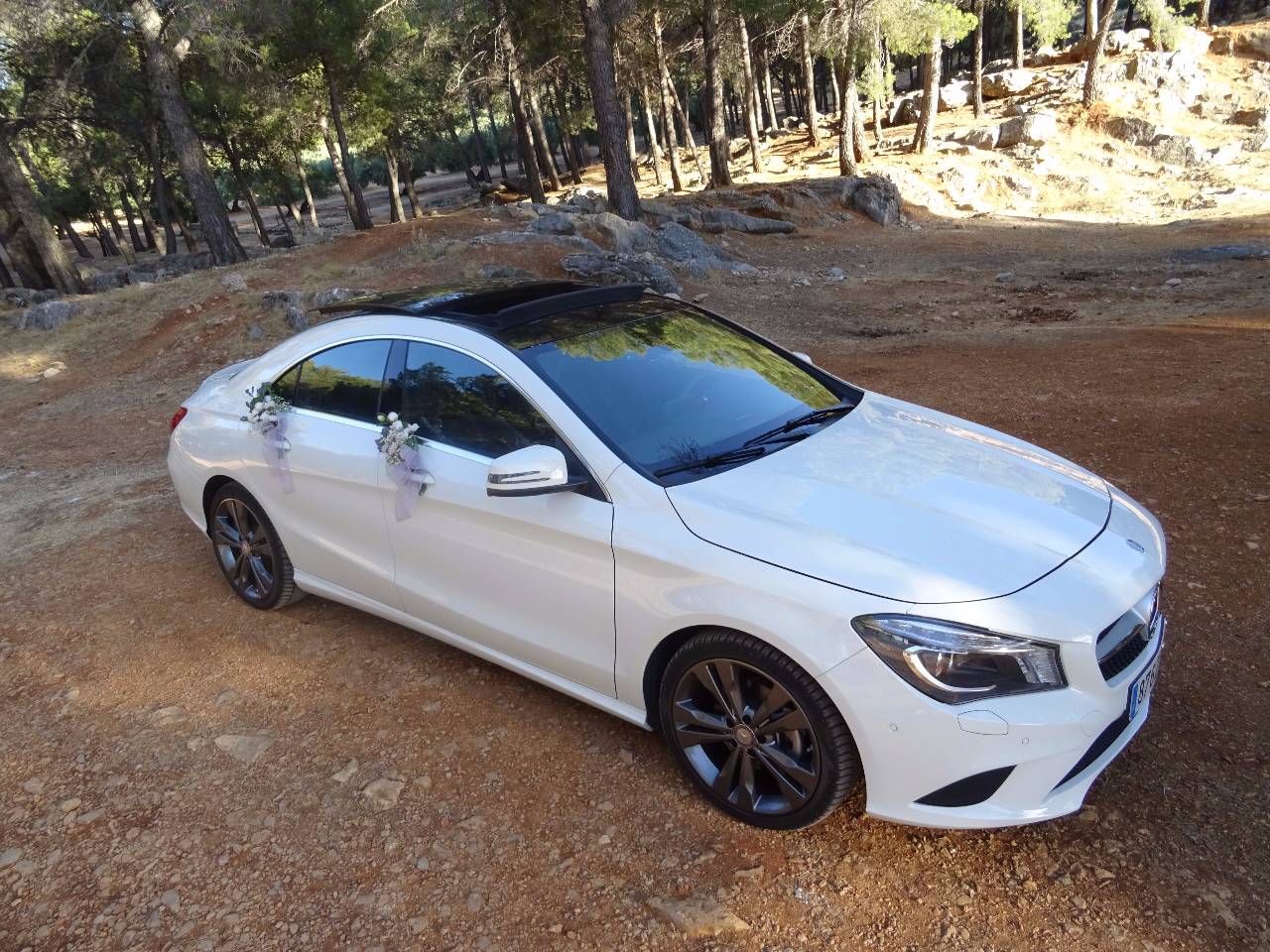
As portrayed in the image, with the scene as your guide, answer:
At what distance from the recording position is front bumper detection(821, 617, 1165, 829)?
7.45 feet

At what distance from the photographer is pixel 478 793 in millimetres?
3053

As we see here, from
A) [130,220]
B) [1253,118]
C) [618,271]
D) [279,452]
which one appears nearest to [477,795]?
[279,452]

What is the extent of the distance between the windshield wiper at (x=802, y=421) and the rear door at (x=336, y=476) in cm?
155

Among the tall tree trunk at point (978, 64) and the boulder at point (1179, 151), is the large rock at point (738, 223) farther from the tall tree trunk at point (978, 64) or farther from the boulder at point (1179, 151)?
the tall tree trunk at point (978, 64)

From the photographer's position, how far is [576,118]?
3622cm

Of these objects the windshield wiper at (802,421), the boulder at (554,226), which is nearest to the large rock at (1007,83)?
the boulder at (554,226)

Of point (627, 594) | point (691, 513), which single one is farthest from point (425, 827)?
point (691, 513)

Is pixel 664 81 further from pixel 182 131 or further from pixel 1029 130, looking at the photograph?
pixel 182 131

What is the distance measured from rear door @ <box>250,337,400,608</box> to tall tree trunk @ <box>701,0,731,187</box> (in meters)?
23.9

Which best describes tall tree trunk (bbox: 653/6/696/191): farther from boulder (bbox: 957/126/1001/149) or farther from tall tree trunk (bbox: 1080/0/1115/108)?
tall tree trunk (bbox: 1080/0/1115/108)

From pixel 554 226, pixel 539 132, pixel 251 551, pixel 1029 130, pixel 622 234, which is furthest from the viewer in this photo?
pixel 539 132

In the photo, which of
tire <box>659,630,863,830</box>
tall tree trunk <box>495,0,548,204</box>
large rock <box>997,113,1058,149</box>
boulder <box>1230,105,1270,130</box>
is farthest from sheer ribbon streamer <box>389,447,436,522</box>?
boulder <box>1230,105,1270,130</box>

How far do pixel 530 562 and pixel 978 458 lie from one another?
1.69m

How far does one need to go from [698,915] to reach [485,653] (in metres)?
1.34
